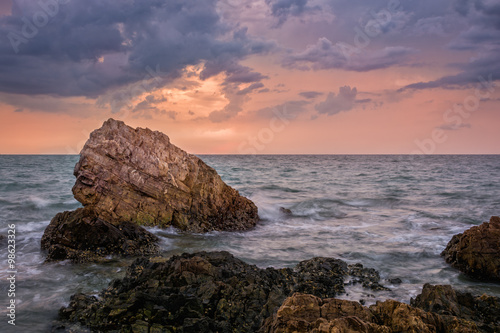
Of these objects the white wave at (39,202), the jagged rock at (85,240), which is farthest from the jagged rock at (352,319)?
the white wave at (39,202)

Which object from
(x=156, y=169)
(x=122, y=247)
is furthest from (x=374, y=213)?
(x=122, y=247)

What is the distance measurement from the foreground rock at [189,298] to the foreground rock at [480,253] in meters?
5.02

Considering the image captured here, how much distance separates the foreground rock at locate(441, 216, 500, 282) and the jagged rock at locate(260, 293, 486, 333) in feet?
21.7

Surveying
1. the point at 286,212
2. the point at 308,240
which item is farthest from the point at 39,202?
the point at 308,240

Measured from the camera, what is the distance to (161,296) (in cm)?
727

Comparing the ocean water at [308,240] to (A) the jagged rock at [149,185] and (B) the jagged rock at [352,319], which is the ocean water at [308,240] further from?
(B) the jagged rock at [352,319]

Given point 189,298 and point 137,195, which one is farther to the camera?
point 137,195

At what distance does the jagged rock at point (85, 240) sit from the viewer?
1191 cm

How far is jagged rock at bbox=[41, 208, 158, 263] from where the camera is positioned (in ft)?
39.1

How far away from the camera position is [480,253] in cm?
1127

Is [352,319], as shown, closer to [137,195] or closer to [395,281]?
[395,281]

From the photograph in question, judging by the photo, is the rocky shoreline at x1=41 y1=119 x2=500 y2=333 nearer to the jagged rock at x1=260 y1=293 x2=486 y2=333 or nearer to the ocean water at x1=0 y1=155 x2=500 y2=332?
the jagged rock at x1=260 y1=293 x2=486 y2=333

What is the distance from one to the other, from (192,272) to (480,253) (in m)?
9.20

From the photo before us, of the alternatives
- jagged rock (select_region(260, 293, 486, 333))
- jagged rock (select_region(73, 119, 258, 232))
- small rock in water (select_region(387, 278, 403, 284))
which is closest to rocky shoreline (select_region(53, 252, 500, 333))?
jagged rock (select_region(260, 293, 486, 333))
